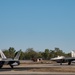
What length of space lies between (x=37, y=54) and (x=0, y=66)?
130 metres

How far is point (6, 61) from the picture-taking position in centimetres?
6241

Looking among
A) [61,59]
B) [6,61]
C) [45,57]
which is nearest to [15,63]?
[6,61]

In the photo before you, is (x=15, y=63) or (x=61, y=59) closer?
(x=15, y=63)

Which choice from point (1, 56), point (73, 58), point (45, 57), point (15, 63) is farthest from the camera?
point (45, 57)

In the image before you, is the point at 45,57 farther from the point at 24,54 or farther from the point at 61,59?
the point at 61,59

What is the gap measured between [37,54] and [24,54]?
905cm

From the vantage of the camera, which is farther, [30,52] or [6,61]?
[30,52]

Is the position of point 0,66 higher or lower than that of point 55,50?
lower

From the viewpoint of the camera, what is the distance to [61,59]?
8344 centimetres

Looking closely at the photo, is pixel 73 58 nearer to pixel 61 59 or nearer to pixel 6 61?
pixel 61 59

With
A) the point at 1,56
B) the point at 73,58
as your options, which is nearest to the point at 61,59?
the point at 73,58

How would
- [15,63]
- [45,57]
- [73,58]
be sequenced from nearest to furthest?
[15,63] → [73,58] → [45,57]

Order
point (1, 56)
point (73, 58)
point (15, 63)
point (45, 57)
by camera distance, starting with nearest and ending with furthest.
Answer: point (15, 63) → point (1, 56) → point (73, 58) → point (45, 57)

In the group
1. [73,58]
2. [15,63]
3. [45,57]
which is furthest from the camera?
[45,57]
